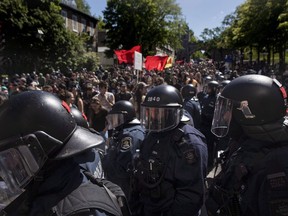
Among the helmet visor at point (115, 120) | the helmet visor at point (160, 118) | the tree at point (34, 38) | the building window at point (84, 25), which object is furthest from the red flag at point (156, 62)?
the building window at point (84, 25)

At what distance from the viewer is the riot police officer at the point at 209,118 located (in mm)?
6754

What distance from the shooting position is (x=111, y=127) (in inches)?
173

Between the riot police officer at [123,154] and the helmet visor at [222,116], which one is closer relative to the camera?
the helmet visor at [222,116]

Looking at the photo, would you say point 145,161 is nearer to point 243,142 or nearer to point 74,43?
point 243,142

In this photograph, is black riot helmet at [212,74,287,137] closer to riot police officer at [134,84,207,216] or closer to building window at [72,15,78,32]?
riot police officer at [134,84,207,216]

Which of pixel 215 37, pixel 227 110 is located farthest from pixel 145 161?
pixel 215 37

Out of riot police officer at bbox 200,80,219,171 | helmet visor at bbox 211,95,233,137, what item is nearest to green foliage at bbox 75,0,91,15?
riot police officer at bbox 200,80,219,171

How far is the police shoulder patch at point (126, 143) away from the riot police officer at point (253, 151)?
1156 millimetres

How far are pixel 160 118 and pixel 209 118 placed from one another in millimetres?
3830

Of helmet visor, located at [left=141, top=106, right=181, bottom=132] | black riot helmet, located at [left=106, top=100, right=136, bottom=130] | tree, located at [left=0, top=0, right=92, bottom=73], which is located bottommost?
black riot helmet, located at [left=106, top=100, right=136, bottom=130]

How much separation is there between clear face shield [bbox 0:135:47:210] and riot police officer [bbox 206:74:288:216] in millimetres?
1169

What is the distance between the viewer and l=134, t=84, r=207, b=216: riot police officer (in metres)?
2.62

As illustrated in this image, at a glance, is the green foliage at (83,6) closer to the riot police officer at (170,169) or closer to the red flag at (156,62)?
the red flag at (156,62)

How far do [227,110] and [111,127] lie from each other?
2109mm
